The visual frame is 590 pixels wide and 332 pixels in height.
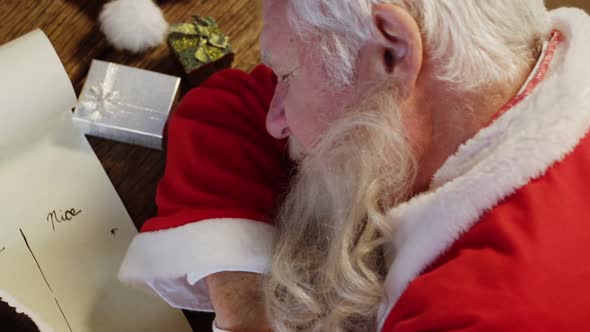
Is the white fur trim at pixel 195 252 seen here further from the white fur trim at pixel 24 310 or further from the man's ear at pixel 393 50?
the man's ear at pixel 393 50

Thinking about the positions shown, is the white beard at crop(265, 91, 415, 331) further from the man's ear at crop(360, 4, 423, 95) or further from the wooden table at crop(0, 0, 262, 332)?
the wooden table at crop(0, 0, 262, 332)

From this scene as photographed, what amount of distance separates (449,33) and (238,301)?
0.99ft

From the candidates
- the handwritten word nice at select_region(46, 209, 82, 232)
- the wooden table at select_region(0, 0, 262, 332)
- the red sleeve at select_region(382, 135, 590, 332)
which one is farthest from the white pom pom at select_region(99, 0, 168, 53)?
the red sleeve at select_region(382, 135, 590, 332)

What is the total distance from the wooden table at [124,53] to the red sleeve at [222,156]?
0.15 feet

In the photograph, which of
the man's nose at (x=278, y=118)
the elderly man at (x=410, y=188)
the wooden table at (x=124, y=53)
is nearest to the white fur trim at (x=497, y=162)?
the elderly man at (x=410, y=188)

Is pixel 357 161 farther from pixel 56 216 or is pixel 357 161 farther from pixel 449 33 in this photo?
pixel 56 216

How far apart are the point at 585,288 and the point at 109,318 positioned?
1.35ft

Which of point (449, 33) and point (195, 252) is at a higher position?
point (449, 33)

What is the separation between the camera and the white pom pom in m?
0.65

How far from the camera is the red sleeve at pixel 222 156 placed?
1.84 feet

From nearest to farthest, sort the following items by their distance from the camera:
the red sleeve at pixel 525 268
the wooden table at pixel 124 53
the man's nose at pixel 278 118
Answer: the red sleeve at pixel 525 268 < the man's nose at pixel 278 118 < the wooden table at pixel 124 53

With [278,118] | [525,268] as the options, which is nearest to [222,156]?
[278,118]

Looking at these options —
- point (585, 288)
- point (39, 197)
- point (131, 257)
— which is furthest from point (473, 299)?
point (39, 197)

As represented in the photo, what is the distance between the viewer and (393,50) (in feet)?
1.39
